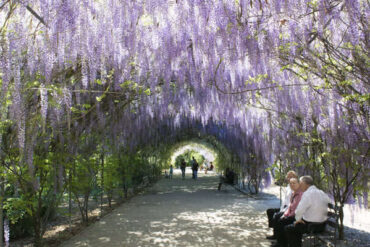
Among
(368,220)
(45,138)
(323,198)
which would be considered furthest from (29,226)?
(368,220)

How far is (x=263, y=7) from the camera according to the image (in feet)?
15.1

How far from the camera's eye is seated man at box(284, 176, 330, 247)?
4328 millimetres

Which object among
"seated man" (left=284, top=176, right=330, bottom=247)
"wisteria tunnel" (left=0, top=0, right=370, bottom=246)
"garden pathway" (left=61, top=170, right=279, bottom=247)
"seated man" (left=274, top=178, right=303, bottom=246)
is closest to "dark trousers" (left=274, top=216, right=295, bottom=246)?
"seated man" (left=274, top=178, right=303, bottom=246)

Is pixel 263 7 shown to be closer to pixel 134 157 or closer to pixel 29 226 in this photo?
pixel 29 226

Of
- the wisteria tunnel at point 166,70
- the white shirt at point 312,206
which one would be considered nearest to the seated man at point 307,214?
the white shirt at point 312,206

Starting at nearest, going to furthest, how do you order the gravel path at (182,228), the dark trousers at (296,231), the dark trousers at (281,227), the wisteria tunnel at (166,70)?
the wisteria tunnel at (166,70) < the dark trousers at (296,231) < the dark trousers at (281,227) < the gravel path at (182,228)

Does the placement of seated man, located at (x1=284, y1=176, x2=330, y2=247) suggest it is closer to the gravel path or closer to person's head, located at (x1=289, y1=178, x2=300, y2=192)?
person's head, located at (x1=289, y1=178, x2=300, y2=192)

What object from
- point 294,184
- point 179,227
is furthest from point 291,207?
point 179,227

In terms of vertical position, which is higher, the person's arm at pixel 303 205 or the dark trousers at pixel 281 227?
the person's arm at pixel 303 205

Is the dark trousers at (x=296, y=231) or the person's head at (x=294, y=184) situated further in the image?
the person's head at (x=294, y=184)

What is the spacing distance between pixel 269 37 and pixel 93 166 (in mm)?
4443

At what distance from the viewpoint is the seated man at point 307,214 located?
4.33 metres

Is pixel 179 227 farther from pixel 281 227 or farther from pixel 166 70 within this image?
pixel 166 70

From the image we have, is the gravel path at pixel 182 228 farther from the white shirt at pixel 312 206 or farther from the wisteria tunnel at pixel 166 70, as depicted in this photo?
the white shirt at pixel 312 206
